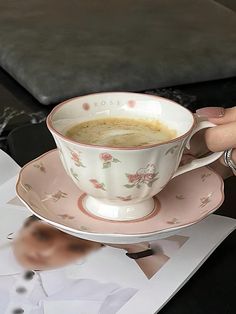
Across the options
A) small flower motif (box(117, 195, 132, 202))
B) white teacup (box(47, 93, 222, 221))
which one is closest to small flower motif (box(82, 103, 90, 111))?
white teacup (box(47, 93, 222, 221))

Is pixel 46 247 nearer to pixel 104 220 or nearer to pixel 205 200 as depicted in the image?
pixel 104 220

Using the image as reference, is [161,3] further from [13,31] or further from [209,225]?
[209,225]

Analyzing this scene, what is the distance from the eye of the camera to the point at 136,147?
0.55 metres

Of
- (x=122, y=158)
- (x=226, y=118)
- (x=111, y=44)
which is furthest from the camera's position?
(x=111, y=44)

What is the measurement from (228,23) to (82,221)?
0.71m

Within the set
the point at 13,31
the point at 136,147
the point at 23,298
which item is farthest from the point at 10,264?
the point at 13,31

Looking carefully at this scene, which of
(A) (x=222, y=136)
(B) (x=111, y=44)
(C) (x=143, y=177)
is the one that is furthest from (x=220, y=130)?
(B) (x=111, y=44)

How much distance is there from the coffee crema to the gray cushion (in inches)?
11.8

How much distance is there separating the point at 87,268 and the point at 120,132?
130mm

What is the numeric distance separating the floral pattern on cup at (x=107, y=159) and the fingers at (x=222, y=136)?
126 mm

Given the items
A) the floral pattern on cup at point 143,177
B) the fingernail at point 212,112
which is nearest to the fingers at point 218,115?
the fingernail at point 212,112

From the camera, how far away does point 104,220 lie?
605mm

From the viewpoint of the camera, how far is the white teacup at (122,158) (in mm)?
562

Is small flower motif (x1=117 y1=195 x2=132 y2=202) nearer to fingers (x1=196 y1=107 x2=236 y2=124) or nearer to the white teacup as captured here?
the white teacup
